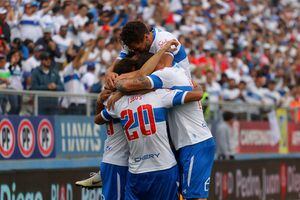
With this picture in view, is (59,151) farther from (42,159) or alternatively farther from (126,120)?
→ (126,120)

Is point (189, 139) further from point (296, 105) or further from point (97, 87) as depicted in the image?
point (296, 105)

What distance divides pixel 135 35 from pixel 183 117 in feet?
2.84

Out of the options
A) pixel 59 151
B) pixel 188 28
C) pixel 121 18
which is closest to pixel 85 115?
pixel 59 151

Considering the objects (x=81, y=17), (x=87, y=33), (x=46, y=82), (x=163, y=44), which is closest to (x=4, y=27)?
(x=46, y=82)

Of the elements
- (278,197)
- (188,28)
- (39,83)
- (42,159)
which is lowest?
(278,197)

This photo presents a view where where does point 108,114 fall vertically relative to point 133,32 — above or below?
below

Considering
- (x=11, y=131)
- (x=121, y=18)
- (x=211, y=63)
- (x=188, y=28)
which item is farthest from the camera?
(x=188, y=28)

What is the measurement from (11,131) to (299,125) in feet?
37.4

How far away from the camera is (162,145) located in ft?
25.5

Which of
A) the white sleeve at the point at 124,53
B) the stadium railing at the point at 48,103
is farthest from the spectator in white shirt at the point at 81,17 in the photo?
the white sleeve at the point at 124,53

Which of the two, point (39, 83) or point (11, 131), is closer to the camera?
point (11, 131)

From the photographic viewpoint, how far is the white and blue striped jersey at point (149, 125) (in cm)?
768

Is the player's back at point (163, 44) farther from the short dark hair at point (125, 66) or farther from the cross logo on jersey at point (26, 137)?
the cross logo on jersey at point (26, 137)

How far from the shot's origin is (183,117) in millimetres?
7867
